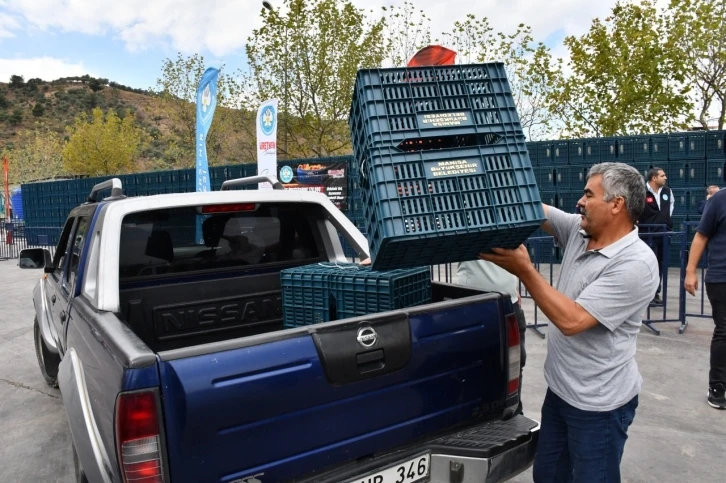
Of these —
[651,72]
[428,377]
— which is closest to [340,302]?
[428,377]

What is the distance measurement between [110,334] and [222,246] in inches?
63.3

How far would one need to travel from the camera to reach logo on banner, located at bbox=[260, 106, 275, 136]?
480 inches

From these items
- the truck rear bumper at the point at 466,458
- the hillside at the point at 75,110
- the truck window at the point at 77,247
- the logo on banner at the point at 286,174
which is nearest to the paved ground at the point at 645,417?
the truck rear bumper at the point at 466,458

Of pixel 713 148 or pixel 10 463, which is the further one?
pixel 713 148

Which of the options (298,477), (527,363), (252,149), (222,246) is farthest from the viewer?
(252,149)

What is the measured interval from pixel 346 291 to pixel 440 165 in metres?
0.87

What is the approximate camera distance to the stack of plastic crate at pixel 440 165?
7.38 feet

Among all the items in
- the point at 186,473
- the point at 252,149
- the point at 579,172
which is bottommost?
the point at 186,473

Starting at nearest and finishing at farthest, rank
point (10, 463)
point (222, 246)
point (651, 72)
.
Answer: point (222, 246), point (10, 463), point (651, 72)

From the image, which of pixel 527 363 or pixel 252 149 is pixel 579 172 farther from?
pixel 252 149

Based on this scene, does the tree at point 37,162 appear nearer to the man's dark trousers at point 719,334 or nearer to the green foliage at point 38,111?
the green foliage at point 38,111

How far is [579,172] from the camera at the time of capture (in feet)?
39.7

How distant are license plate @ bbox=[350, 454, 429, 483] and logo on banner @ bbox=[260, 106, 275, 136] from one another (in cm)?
1060

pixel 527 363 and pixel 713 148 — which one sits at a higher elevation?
pixel 713 148
